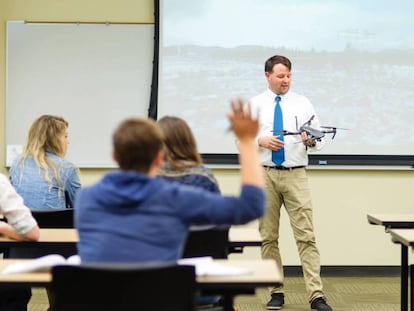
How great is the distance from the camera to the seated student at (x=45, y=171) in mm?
3881

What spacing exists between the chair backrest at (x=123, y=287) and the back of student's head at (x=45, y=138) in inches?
73.8

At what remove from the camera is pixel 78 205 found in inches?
90.8

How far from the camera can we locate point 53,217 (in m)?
3.64

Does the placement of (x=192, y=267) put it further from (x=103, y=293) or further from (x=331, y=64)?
(x=331, y=64)

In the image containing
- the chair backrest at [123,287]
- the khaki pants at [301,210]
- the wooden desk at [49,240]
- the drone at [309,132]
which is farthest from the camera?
the khaki pants at [301,210]

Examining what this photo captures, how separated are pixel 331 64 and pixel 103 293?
165 inches

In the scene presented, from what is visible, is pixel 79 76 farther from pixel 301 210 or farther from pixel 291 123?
pixel 301 210

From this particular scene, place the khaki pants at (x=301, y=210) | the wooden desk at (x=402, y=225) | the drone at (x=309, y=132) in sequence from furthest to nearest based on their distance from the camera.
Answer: the khaki pants at (x=301, y=210), the drone at (x=309, y=132), the wooden desk at (x=402, y=225)

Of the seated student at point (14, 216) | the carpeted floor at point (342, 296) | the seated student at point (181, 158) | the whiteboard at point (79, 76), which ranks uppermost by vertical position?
the whiteboard at point (79, 76)

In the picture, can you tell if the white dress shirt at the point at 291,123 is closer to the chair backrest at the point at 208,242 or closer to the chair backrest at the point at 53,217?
the chair backrest at the point at 53,217

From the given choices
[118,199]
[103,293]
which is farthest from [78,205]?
[103,293]

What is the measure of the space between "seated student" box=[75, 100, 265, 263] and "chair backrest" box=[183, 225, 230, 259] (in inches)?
28.8

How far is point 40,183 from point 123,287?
1938 millimetres

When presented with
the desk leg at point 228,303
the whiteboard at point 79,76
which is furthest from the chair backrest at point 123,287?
the whiteboard at point 79,76
